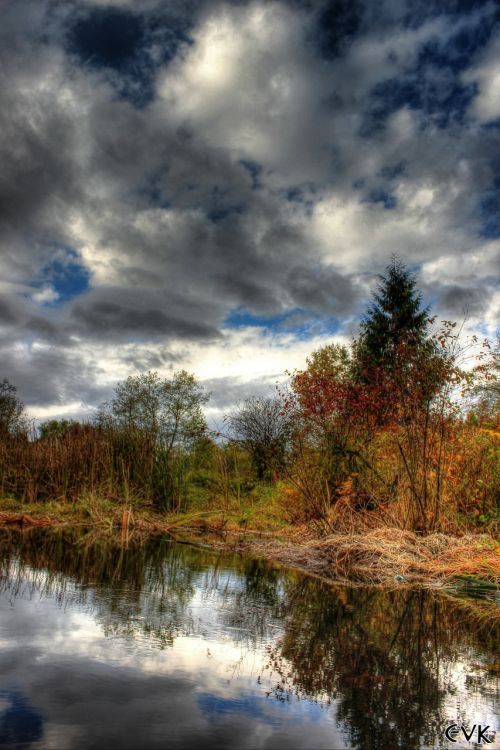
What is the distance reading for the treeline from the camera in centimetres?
898

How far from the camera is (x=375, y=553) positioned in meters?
7.86

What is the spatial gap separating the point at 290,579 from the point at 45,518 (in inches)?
281

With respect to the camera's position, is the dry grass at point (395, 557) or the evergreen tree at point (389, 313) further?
the evergreen tree at point (389, 313)

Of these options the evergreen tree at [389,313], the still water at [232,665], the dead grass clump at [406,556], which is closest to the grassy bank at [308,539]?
the dead grass clump at [406,556]

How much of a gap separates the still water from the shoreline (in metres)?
1.01

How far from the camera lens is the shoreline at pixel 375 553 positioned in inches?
271

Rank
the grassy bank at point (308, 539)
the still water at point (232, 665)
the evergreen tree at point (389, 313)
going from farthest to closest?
the evergreen tree at point (389, 313) → the grassy bank at point (308, 539) → the still water at point (232, 665)

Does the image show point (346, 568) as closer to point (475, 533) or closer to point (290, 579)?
point (290, 579)

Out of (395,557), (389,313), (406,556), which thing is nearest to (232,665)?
(395,557)

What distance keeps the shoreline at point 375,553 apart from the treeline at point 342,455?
26.5 inches

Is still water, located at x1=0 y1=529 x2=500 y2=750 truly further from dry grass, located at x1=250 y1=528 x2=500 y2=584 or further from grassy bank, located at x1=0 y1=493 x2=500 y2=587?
grassy bank, located at x1=0 y1=493 x2=500 y2=587

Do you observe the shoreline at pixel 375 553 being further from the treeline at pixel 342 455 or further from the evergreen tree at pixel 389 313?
the evergreen tree at pixel 389 313

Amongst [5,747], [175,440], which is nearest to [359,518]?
[175,440]

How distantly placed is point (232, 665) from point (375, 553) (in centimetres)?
504
